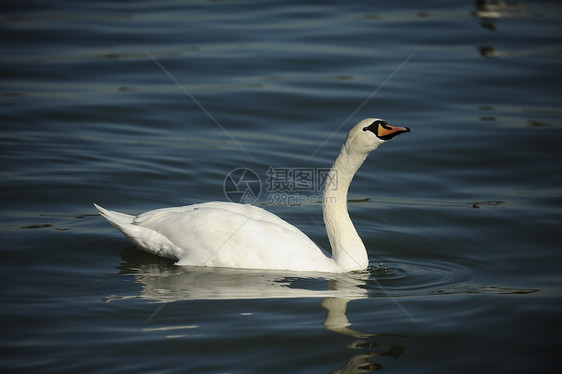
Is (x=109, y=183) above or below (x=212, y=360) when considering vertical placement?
above

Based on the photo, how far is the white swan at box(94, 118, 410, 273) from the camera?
337 inches

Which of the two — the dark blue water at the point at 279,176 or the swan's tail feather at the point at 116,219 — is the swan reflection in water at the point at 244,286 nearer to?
the dark blue water at the point at 279,176

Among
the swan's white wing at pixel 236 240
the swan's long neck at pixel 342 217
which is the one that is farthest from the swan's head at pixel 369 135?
the swan's white wing at pixel 236 240

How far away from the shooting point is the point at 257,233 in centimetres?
861

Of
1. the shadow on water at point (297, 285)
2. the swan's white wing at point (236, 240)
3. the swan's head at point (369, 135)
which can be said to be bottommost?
the shadow on water at point (297, 285)

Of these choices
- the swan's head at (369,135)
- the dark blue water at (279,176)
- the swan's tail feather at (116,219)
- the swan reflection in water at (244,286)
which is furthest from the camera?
the swan's tail feather at (116,219)

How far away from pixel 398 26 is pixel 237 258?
13.7 m

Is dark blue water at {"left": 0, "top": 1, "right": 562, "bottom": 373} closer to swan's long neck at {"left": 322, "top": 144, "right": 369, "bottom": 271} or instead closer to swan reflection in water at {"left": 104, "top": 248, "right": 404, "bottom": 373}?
swan reflection in water at {"left": 104, "top": 248, "right": 404, "bottom": 373}

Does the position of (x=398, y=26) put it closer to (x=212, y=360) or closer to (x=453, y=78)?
(x=453, y=78)

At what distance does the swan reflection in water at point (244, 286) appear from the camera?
7723 mm

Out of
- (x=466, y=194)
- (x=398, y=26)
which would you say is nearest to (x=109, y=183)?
(x=466, y=194)

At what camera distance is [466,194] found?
1172 centimetres

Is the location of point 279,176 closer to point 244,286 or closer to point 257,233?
point 257,233

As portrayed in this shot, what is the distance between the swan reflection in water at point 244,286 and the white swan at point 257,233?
13 centimetres
